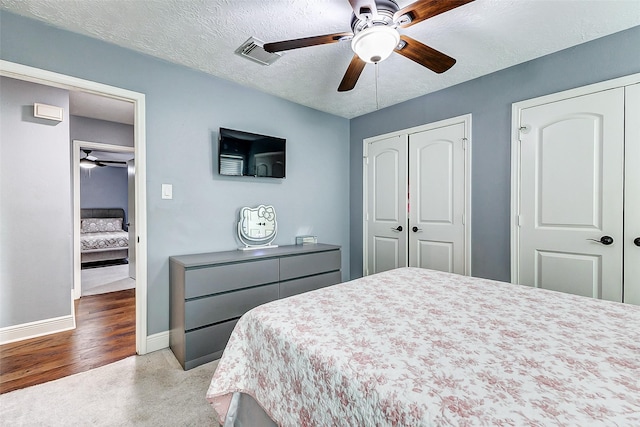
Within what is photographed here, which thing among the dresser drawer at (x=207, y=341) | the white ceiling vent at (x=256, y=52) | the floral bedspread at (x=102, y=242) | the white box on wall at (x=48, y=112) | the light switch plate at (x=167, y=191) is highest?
the white ceiling vent at (x=256, y=52)

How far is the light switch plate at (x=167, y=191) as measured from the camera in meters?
2.44

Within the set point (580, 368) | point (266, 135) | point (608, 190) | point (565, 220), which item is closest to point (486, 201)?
point (565, 220)

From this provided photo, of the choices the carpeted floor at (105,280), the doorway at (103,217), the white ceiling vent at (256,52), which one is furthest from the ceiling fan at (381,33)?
the carpeted floor at (105,280)

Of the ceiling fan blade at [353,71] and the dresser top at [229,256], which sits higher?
the ceiling fan blade at [353,71]

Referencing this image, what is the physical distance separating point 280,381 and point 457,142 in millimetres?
2774

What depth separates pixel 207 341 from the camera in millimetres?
2205

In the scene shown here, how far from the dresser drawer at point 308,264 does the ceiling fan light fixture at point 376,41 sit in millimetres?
1820

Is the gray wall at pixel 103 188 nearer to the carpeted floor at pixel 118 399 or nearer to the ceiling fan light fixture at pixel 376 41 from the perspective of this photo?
the carpeted floor at pixel 118 399

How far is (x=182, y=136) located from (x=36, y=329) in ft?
7.36

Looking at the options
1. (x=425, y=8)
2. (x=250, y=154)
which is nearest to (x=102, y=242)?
(x=250, y=154)

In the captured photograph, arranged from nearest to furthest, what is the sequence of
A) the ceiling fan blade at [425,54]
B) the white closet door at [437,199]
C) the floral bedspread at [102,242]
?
the ceiling fan blade at [425,54] < the white closet door at [437,199] < the floral bedspread at [102,242]

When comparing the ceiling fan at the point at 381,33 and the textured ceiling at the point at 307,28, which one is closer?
the ceiling fan at the point at 381,33

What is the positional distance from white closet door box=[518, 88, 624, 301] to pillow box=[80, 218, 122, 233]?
27.0ft

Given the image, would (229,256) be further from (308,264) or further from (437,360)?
(437,360)
